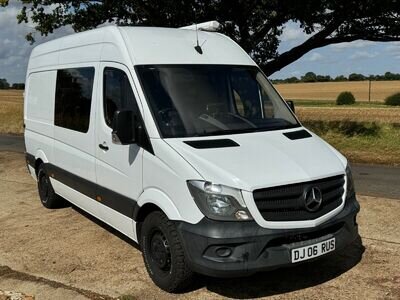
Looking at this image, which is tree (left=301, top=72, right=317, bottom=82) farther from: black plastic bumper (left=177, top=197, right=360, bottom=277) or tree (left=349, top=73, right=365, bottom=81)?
black plastic bumper (left=177, top=197, right=360, bottom=277)

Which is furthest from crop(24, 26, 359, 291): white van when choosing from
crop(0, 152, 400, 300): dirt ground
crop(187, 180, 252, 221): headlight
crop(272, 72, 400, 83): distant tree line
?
crop(272, 72, 400, 83): distant tree line

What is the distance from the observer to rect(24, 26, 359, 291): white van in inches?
166

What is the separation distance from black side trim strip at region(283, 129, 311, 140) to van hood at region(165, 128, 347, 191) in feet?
0.09

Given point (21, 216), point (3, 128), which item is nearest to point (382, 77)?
point (3, 128)

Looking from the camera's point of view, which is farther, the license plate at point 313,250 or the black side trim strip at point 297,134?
the black side trim strip at point 297,134

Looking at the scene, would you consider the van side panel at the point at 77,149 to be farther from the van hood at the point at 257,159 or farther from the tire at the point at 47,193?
the van hood at the point at 257,159

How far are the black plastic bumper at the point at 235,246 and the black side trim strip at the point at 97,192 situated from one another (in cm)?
102

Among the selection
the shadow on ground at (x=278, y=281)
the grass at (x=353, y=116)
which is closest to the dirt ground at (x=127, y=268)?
the shadow on ground at (x=278, y=281)

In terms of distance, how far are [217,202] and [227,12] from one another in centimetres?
1089

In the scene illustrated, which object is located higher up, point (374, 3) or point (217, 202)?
point (374, 3)

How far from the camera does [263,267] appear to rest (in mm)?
4227

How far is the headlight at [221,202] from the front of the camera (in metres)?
4.18

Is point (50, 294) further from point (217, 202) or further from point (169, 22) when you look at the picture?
point (169, 22)

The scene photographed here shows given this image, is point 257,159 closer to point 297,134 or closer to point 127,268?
point 297,134
